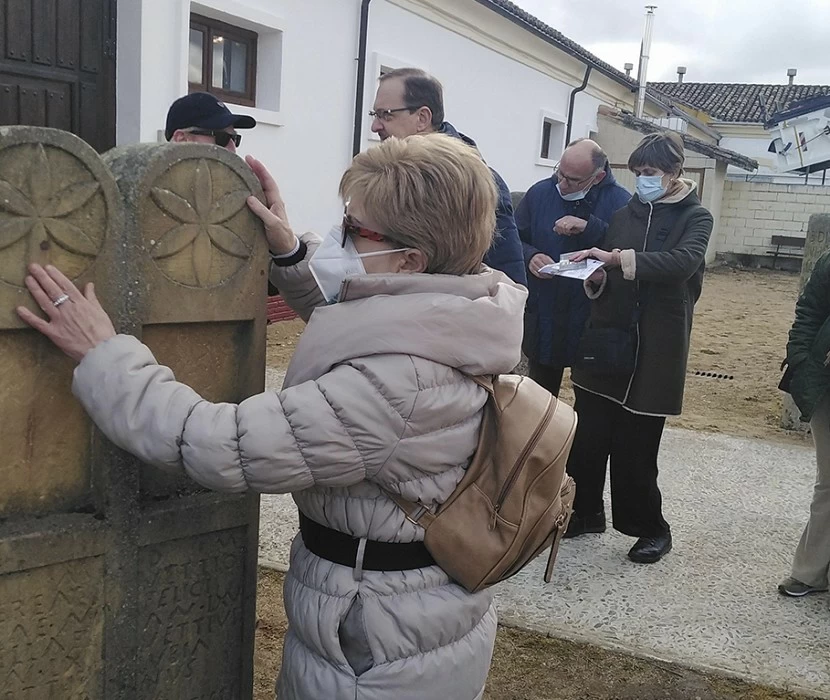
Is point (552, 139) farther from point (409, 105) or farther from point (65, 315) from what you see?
point (65, 315)

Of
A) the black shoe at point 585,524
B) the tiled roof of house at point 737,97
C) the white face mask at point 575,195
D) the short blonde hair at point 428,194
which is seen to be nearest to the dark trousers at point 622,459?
the black shoe at point 585,524

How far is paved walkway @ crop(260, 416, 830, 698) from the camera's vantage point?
3.13 meters

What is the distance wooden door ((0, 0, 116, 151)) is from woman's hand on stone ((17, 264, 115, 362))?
5084mm

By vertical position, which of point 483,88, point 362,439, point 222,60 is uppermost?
point 483,88

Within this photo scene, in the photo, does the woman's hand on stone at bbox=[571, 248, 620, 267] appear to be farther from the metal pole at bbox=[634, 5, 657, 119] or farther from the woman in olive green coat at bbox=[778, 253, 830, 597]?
the metal pole at bbox=[634, 5, 657, 119]

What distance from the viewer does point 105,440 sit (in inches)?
67.1

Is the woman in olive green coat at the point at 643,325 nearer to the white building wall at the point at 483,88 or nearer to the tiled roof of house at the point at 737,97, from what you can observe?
the white building wall at the point at 483,88

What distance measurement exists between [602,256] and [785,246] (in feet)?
75.6

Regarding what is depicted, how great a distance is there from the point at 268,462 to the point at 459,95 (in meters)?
11.8

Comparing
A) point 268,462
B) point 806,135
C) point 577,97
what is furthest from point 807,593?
point 577,97

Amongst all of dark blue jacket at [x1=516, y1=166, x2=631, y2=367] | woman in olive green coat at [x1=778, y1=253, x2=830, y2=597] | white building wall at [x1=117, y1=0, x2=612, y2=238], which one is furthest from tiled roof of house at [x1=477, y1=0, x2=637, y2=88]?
woman in olive green coat at [x1=778, y1=253, x2=830, y2=597]

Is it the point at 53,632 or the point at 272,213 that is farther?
the point at 272,213

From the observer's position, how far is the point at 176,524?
1870 mm

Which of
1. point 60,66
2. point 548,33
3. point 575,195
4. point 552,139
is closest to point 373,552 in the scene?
point 575,195
